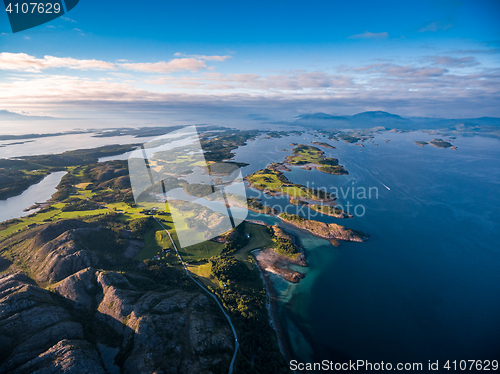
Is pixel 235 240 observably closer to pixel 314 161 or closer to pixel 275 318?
pixel 275 318

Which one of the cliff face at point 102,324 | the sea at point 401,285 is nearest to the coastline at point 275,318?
the sea at point 401,285

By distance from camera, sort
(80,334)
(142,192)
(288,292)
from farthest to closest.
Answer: (142,192), (288,292), (80,334)

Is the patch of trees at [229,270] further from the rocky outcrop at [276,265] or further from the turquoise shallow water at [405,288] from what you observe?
the turquoise shallow water at [405,288]

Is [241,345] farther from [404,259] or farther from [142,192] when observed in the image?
[142,192]

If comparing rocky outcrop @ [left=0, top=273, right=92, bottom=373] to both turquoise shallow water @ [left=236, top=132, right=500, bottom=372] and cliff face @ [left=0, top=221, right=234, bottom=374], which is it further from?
turquoise shallow water @ [left=236, top=132, right=500, bottom=372]

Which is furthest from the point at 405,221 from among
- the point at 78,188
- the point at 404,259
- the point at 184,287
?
the point at 78,188

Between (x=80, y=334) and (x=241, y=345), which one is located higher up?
(x=80, y=334)

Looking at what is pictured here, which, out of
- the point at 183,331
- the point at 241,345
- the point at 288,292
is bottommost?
the point at 288,292
